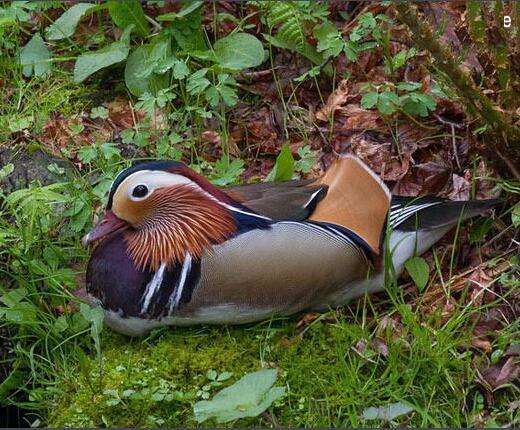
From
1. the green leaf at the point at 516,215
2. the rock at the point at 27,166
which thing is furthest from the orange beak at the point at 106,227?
the green leaf at the point at 516,215

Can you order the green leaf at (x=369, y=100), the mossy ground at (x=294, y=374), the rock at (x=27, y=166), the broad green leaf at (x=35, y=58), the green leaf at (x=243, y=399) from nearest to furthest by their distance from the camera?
1. the green leaf at (x=243, y=399)
2. the mossy ground at (x=294, y=374)
3. the green leaf at (x=369, y=100)
4. the rock at (x=27, y=166)
5. the broad green leaf at (x=35, y=58)

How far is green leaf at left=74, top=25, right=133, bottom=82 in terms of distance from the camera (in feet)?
13.9

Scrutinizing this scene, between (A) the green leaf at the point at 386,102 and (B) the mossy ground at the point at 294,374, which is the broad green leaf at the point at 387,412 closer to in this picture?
(B) the mossy ground at the point at 294,374

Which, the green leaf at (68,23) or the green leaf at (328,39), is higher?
the green leaf at (328,39)

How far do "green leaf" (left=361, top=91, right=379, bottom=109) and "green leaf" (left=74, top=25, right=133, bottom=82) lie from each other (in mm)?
1075

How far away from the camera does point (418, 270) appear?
132 inches

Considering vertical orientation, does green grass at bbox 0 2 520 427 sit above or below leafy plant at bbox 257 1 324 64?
below

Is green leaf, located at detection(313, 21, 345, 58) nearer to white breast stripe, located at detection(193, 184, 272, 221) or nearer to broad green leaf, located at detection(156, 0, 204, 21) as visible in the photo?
broad green leaf, located at detection(156, 0, 204, 21)

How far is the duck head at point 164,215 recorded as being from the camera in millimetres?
3121

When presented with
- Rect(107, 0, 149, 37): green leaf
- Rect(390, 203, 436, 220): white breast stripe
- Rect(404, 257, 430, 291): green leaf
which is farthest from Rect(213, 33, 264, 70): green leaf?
→ Rect(404, 257, 430, 291): green leaf

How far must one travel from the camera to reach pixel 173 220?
3203 mm

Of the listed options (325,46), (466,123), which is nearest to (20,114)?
(325,46)

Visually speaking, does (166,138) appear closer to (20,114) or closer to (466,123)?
(20,114)

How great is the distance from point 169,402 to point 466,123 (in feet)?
4.85
